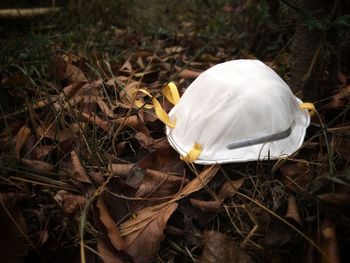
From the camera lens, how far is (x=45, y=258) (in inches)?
35.4

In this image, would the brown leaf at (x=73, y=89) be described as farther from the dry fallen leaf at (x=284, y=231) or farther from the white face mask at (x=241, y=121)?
the dry fallen leaf at (x=284, y=231)

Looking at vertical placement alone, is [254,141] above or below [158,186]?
above

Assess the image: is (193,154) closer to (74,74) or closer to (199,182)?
(199,182)

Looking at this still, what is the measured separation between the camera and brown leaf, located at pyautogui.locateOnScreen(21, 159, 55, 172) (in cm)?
106

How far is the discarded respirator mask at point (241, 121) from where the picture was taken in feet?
3.30

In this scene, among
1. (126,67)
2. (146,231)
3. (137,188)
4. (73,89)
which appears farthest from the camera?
(126,67)

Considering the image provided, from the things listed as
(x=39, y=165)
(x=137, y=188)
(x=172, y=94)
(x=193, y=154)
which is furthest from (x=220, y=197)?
(x=39, y=165)

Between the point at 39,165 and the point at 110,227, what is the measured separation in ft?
1.16

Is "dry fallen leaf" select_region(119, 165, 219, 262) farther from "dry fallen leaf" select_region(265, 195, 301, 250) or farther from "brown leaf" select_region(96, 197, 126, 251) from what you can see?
"dry fallen leaf" select_region(265, 195, 301, 250)

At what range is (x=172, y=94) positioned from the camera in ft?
4.23

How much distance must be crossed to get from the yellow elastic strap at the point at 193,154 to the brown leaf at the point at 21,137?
0.58 m

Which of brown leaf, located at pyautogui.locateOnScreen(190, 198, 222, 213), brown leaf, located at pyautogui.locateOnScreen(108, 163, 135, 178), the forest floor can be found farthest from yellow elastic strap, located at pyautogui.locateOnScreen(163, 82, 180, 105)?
brown leaf, located at pyautogui.locateOnScreen(190, 198, 222, 213)

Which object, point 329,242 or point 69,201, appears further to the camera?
point 69,201

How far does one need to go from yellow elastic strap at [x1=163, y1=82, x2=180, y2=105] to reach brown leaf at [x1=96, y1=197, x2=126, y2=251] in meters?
0.51
